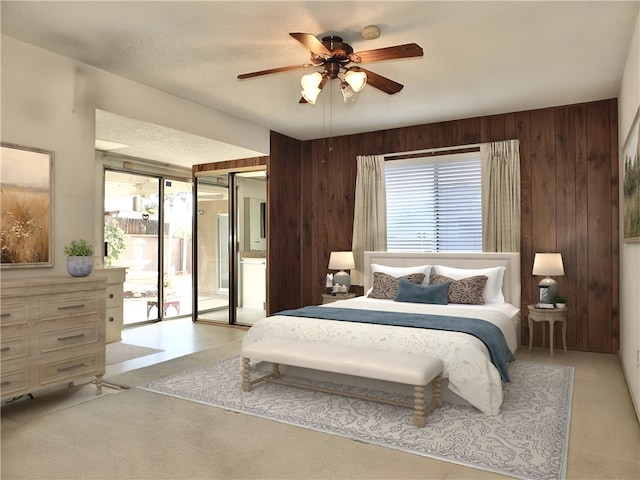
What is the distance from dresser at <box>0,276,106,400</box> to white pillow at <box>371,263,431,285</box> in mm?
3197

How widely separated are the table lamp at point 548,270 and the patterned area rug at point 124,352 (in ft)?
13.9

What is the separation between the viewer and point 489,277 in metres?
5.07

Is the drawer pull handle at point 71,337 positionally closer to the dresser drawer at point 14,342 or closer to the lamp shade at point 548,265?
the dresser drawer at point 14,342

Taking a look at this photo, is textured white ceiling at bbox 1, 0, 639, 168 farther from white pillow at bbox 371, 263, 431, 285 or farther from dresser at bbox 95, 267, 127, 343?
white pillow at bbox 371, 263, 431, 285

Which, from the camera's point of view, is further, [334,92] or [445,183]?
[445,183]

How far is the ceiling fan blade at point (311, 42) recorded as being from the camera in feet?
9.12

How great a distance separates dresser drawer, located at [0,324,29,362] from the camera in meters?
3.03

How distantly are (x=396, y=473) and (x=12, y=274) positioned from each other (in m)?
3.03

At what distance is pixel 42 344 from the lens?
10.7 feet

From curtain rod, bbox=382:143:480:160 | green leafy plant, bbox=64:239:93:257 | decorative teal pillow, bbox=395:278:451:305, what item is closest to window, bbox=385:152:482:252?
curtain rod, bbox=382:143:480:160

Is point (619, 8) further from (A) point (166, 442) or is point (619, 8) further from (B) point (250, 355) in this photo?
(A) point (166, 442)

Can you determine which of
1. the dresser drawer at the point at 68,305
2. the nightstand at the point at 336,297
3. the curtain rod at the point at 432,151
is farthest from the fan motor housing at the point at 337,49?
the nightstand at the point at 336,297

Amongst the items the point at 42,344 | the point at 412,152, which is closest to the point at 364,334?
the point at 42,344

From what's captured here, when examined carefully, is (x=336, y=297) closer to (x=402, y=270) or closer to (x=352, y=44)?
(x=402, y=270)
